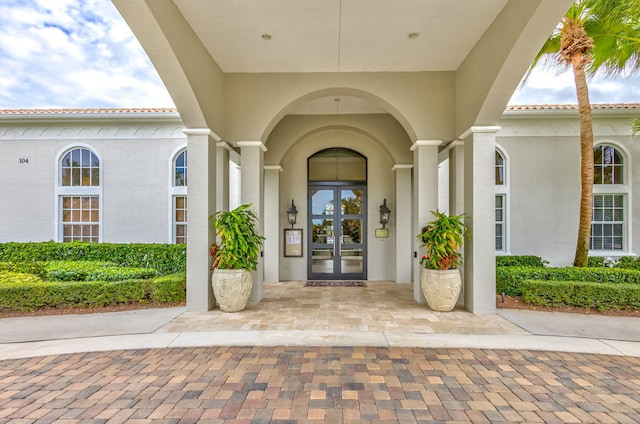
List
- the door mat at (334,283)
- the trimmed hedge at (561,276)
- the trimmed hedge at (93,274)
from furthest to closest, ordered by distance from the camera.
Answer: the door mat at (334,283), the trimmed hedge at (93,274), the trimmed hedge at (561,276)

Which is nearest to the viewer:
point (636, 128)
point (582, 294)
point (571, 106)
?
point (582, 294)

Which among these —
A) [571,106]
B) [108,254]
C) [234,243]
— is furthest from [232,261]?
[571,106]

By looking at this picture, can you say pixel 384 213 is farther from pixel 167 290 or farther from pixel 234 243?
pixel 167 290

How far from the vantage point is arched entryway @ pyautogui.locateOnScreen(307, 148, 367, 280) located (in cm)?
917

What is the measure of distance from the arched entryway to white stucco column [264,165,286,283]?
2.98ft

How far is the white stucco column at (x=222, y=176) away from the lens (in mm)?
6430

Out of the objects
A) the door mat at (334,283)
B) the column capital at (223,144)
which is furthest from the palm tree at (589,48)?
the column capital at (223,144)

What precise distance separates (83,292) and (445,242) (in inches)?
239

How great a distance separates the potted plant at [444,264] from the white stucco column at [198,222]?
371 cm

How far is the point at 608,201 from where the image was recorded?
916 centimetres

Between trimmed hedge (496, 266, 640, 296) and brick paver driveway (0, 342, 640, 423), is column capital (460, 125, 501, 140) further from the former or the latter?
brick paver driveway (0, 342, 640, 423)

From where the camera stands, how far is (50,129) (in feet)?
32.4

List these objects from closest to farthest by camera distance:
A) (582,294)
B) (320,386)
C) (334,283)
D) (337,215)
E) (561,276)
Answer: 1. (320,386)
2. (582,294)
3. (561,276)
4. (334,283)
5. (337,215)

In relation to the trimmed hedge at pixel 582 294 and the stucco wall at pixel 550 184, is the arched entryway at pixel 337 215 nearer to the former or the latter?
the stucco wall at pixel 550 184
